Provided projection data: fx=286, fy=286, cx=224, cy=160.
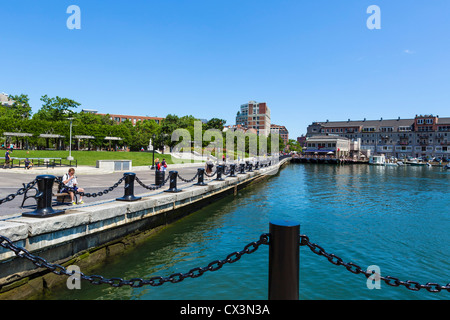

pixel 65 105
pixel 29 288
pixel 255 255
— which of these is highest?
pixel 65 105

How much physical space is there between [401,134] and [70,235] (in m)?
130

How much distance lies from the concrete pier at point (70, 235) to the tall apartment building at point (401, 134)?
12319cm

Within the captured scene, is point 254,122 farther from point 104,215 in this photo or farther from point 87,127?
point 104,215

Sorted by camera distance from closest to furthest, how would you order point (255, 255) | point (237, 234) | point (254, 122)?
point (255, 255) < point (237, 234) < point (254, 122)

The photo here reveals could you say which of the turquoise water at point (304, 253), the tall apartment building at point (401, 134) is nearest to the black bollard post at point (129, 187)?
the turquoise water at point (304, 253)

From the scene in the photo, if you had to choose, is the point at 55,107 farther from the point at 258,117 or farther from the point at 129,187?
the point at 258,117

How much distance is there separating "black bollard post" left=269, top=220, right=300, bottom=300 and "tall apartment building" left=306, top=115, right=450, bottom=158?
127521 millimetres

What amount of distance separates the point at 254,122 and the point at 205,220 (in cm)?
17451

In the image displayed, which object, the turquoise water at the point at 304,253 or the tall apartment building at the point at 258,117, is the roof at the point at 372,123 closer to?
the tall apartment building at the point at 258,117

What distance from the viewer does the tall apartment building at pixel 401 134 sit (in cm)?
10706
